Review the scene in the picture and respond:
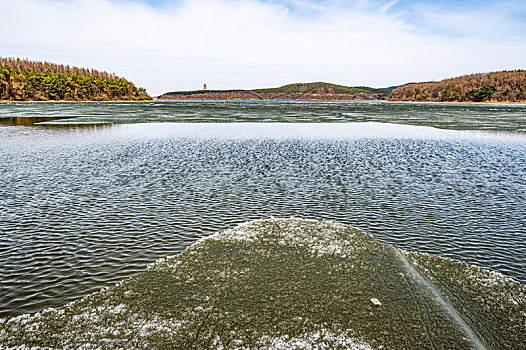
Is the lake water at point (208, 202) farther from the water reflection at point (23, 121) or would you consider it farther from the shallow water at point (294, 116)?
the shallow water at point (294, 116)

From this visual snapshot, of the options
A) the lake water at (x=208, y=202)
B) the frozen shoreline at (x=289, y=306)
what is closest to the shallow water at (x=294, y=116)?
the lake water at (x=208, y=202)

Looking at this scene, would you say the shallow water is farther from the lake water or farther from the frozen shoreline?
the frozen shoreline

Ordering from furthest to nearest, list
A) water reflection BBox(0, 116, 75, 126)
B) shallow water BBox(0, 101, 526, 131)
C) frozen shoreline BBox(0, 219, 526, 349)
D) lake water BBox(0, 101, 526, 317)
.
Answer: shallow water BBox(0, 101, 526, 131) → water reflection BBox(0, 116, 75, 126) → lake water BBox(0, 101, 526, 317) → frozen shoreline BBox(0, 219, 526, 349)

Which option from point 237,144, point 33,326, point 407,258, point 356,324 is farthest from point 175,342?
point 237,144

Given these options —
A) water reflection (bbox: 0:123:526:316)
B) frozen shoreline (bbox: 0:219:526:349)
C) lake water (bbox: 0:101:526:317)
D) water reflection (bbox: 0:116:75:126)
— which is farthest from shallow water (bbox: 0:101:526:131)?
frozen shoreline (bbox: 0:219:526:349)

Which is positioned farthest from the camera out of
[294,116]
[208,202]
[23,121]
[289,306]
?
[294,116]

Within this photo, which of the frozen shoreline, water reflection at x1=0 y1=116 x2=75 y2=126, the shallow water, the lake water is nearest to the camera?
the frozen shoreline

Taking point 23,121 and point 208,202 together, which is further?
point 23,121

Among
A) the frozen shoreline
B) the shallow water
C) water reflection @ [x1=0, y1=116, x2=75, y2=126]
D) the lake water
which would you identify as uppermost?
the shallow water

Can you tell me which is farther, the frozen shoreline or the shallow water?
the shallow water

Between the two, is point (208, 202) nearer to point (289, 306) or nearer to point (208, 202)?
point (208, 202)

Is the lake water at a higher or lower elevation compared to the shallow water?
lower

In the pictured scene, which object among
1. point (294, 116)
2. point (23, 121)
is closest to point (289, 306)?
point (23, 121)

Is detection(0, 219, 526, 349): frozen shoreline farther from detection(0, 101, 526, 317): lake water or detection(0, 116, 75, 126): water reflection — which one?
detection(0, 116, 75, 126): water reflection
